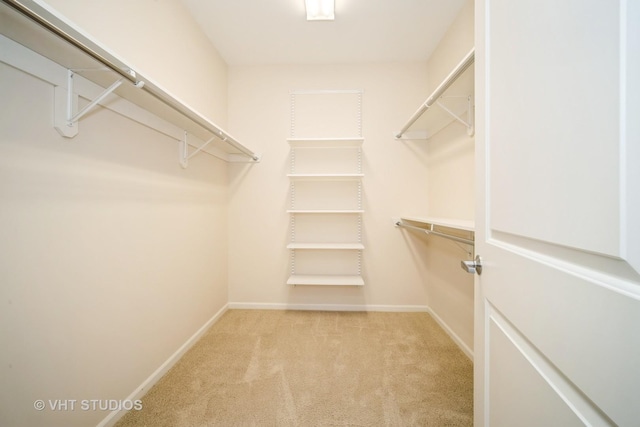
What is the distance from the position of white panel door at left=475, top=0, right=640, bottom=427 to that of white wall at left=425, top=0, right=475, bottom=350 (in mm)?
1226

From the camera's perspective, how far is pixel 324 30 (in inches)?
81.5

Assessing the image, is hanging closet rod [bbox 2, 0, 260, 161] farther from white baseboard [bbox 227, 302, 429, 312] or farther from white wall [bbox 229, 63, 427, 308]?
white baseboard [bbox 227, 302, 429, 312]

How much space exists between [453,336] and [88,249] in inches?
95.5

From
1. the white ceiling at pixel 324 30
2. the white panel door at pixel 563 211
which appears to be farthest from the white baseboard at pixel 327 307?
the white ceiling at pixel 324 30

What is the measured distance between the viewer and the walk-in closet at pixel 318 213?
43 centimetres

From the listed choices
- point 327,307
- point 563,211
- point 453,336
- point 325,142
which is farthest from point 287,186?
point 563,211

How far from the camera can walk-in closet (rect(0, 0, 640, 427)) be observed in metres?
0.43

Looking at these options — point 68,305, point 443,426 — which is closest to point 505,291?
point 443,426

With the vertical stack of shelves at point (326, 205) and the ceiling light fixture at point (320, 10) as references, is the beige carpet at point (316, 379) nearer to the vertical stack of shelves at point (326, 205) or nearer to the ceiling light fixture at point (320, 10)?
the vertical stack of shelves at point (326, 205)

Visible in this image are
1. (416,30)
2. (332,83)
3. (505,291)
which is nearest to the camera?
(505,291)

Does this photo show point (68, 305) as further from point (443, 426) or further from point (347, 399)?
point (443, 426)

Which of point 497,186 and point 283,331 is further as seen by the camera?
point 283,331

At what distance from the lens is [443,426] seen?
1.23 metres

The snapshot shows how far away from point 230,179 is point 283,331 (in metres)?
1.57
